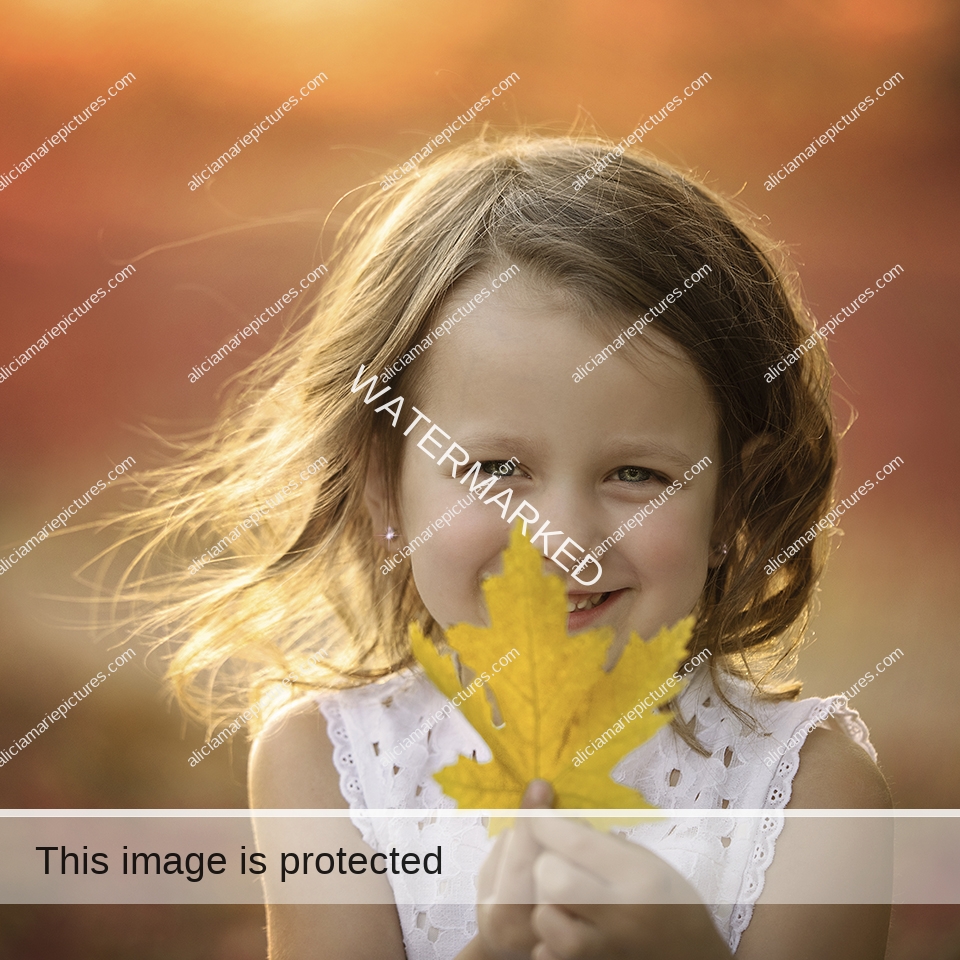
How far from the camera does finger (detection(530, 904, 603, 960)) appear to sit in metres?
0.61

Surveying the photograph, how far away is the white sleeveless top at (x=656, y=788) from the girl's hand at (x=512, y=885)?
430mm

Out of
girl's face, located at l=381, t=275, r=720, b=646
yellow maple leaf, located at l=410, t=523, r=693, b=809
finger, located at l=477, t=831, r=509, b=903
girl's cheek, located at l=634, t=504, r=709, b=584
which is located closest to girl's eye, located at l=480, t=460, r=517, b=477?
girl's face, located at l=381, t=275, r=720, b=646

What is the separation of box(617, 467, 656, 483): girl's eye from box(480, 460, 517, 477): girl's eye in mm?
100

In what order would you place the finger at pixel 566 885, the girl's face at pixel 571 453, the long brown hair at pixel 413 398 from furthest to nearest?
1. the long brown hair at pixel 413 398
2. the girl's face at pixel 571 453
3. the finger at pixel 566 885

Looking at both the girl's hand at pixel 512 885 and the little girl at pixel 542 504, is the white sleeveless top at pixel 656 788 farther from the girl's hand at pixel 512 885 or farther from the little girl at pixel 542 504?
the girl's hand at pixel 512 885

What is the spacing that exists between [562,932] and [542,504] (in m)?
0.37

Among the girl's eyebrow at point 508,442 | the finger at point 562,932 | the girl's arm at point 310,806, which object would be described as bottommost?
the girl's arm at point 310,806

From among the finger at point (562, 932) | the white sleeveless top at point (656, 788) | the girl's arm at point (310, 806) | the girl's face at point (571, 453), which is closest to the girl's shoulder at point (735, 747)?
the white sleeveless top at point (656, 788)

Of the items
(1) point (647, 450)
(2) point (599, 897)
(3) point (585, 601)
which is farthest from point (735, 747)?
(2) point (599, 897)

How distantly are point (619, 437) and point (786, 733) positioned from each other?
0.41 meters

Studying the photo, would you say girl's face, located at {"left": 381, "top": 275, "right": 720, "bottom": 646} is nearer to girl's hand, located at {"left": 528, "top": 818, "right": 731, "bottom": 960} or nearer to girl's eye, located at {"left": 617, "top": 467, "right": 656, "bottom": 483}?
girl's eye, located at {"left": 617, "top": 467, "right": 656, "bottom": 483}

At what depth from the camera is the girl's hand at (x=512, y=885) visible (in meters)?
0.61

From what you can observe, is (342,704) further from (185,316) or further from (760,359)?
(185,316)

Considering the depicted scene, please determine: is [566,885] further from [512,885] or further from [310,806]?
[310,806]
